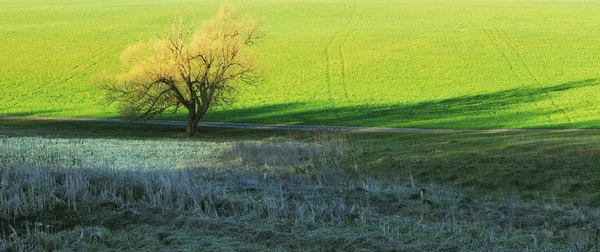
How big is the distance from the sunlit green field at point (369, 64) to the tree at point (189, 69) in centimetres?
466

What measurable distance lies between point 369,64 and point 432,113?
18.8 m

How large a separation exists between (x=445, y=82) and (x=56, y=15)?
217 feet

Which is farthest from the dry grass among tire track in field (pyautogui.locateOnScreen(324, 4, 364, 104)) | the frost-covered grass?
tire track in field (pyautogui.locateOnScreen(324, 4, 364, 104))

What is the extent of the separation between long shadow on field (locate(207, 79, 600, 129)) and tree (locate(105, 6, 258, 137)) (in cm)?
656

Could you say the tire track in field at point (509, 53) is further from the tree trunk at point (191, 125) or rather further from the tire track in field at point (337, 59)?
the tree trunk at point (191, 125)

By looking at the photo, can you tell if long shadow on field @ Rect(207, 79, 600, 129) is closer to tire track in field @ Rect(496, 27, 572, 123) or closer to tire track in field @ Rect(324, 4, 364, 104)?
tire track in field @ Rect(496, 27, 572, 123)

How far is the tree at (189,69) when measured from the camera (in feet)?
159

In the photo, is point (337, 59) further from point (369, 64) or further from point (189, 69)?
point (189, 69)

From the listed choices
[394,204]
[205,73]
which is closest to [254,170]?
[394,204]

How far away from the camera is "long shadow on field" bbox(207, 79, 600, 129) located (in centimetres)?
5150

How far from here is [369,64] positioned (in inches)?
2867

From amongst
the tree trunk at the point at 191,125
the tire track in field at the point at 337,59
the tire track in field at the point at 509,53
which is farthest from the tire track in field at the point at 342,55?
the tree trunk at the point at 191,125

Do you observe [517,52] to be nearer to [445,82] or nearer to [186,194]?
[445,82]

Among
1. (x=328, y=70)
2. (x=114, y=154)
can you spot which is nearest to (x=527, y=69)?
(x=328, y=70)
